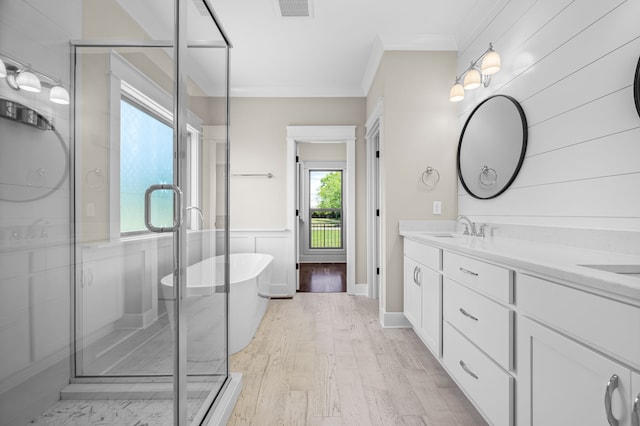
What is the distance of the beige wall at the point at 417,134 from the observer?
9.12 ft

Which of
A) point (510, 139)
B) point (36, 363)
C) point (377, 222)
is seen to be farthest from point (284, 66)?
point (36, 363)

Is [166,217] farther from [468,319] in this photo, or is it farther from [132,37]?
[468,319]

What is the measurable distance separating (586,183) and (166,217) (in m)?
1.88

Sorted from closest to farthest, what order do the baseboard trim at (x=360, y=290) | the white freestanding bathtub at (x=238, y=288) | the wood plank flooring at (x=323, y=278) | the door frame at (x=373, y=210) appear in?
1. the white freestanding bathtub at (x=238, y=288)
2. the door frame at (x=373, y=210)
3. the baseboard trim at (x=360, y=290)
4. the wood plank flooring at (x=323, y=278)

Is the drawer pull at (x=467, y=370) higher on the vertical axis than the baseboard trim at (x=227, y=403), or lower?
higher

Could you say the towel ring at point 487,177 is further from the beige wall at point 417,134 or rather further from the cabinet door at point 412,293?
the cabinet door at point 412,293

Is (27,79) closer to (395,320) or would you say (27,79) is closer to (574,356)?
(574,356)

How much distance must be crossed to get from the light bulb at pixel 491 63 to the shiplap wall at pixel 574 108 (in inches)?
4.7

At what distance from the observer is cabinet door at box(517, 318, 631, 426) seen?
79cm

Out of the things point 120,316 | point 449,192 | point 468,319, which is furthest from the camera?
point 449,192

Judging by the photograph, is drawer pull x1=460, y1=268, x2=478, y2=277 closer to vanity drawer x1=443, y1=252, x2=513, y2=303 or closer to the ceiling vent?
vanity drawer x1=443, y1=252, x2=513, y2=303

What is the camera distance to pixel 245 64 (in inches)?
133

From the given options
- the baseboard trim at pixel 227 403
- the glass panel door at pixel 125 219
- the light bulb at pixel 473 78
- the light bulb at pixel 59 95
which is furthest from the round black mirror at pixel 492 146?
the light bulb at pixel 59 95

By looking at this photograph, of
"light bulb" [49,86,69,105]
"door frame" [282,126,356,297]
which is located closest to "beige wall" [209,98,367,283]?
"door frame" [282,126,356,297]
